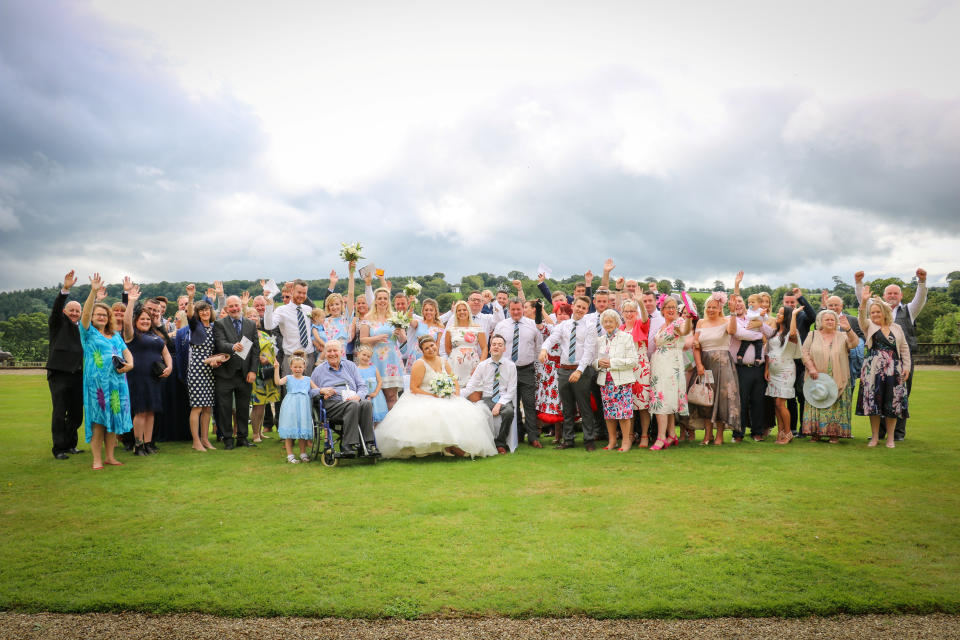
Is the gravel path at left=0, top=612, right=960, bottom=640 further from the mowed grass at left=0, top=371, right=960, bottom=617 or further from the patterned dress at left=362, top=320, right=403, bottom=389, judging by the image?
the patterned dress at left=362, top=320, right=403, bottom=389

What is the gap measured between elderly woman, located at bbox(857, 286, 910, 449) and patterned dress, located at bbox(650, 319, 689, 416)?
2684 mm

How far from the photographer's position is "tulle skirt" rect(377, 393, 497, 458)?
8.41m

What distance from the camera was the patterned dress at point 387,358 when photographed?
31.6 feet

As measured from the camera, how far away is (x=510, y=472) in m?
7.71

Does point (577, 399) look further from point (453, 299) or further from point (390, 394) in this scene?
point (453, 299)

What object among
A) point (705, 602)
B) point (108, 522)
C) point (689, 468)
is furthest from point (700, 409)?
point (108, 522)

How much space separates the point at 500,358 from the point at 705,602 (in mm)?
5810

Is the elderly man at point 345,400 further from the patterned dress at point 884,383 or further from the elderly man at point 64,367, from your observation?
→ the patterned dress at point 884,383

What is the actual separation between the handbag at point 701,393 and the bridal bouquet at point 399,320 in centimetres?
468

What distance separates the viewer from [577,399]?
945cm

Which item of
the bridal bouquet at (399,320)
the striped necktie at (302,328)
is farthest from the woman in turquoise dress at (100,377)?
the bridal bouquet at (399,320)

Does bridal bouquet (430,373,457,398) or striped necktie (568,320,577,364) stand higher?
striped necktie (568,320,577,364)

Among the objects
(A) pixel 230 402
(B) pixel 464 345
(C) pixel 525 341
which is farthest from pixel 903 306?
(A) pixel 230 402

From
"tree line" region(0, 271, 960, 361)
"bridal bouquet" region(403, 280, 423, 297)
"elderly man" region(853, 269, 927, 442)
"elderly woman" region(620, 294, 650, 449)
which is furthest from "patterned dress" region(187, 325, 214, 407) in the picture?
"tree line" region(0, 271, 960, 361)
